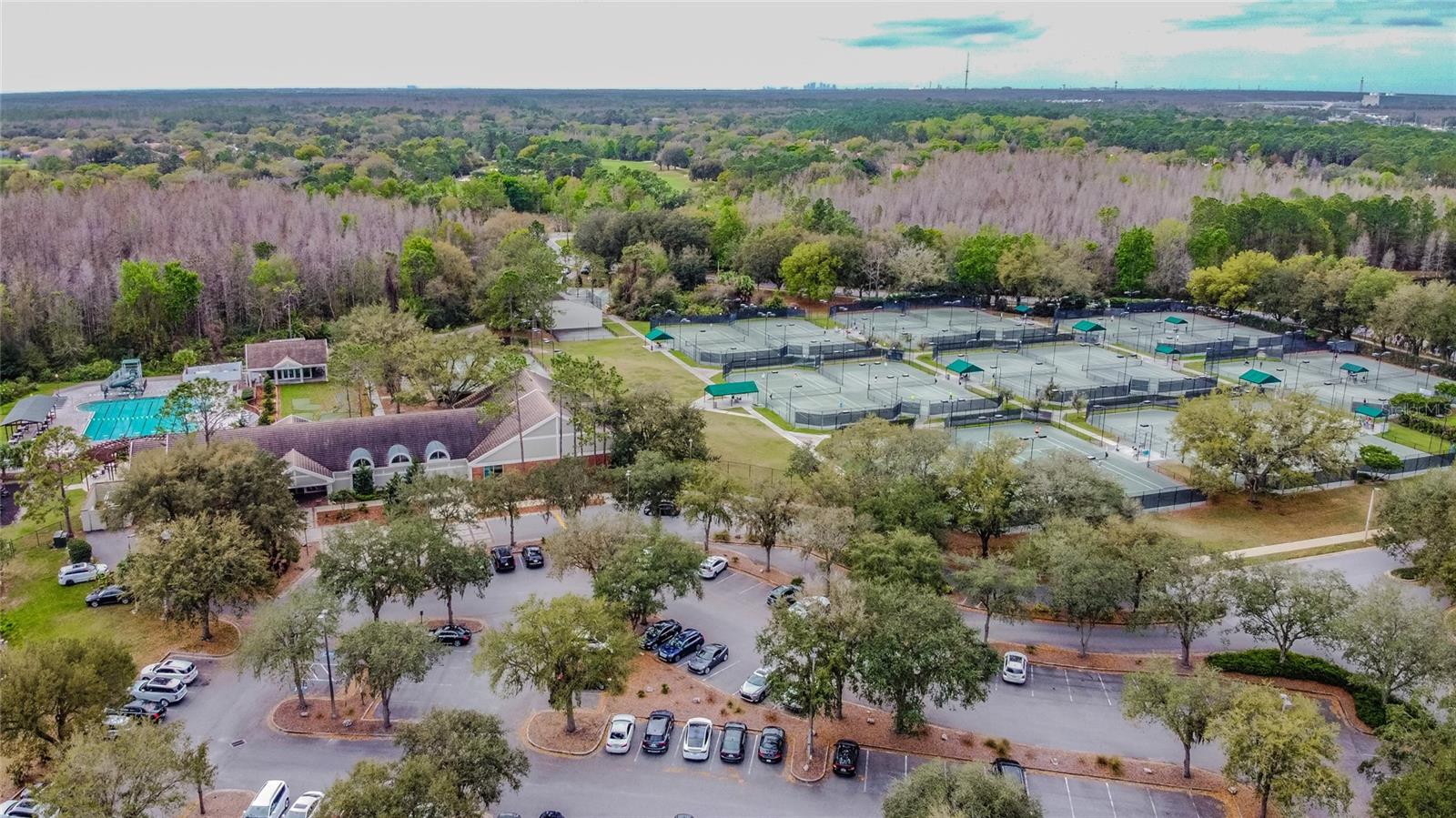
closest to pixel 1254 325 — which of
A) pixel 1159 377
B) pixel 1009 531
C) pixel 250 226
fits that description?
pixel 1159 377

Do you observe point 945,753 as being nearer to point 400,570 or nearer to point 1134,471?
point 400,570

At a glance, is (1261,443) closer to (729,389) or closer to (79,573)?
(729,389)

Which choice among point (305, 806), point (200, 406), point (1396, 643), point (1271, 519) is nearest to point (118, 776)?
point (305, 806)

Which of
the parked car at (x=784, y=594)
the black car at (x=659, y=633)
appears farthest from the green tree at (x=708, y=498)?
the black car at (x=659, y=633)

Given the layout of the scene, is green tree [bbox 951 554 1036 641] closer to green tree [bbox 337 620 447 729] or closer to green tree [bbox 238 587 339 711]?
green tree [bbox 337 620 447 729]

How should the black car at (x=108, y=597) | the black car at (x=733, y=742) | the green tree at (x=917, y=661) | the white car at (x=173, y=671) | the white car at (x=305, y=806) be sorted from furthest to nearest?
the black car at (x=108, y=597) < the white car at (x=173, y=671) < the green tree at (x=917, y=661) < the black car at (x=733, y=742) < the white car at (x=305, y=806)

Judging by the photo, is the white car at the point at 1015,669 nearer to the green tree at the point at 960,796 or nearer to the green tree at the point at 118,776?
the green tree at the point at 960,796

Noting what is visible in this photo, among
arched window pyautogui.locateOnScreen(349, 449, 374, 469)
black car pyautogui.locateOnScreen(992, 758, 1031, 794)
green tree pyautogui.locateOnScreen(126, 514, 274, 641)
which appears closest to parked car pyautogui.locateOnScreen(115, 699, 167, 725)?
green tree pyautogui.locateOnScreen(126, 514, 274, 641)
